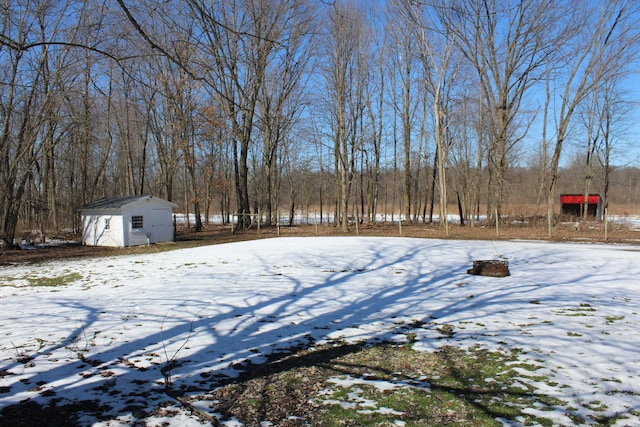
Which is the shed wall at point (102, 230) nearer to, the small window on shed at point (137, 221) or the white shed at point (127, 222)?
the white shed at point (127, 222)

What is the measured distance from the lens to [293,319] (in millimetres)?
6906

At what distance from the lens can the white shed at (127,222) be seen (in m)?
21.9

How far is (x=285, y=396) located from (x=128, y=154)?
35.5 m

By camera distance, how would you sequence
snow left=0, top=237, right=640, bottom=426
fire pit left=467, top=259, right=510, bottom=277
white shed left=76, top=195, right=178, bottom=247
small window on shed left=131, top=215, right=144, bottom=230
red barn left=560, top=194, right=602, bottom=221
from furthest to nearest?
1. red barn left=560, top=194, right=602, bottom=221
2. small window on shed left=131, top=215, right=144, bottom=230
3. white shed left=76, top=195, right=178, bottom=247
4. fire pit left=467, top=259, right=510, bottom=277
5. snow left=0, top=237, right=640, bottom=426

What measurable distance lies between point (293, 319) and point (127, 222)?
59.1ft

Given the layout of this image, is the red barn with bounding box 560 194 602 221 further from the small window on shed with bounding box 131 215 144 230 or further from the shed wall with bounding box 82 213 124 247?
the shed wall with bounding box 82 213 124 247

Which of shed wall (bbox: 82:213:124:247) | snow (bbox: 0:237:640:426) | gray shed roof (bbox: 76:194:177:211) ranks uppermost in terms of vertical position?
gray shed roof (bbox: 76:194:177:211)

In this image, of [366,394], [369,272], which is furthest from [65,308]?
[369,272]

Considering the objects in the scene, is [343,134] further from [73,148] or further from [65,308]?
[73,148]

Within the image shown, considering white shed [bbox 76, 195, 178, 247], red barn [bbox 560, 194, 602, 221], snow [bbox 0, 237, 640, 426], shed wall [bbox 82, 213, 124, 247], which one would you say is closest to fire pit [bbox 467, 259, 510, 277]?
snow [bbox 0, 237, 640, 426]

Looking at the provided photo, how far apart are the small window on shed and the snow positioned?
8.98 metres

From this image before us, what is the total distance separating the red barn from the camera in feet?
113

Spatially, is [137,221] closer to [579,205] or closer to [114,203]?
[114,203]

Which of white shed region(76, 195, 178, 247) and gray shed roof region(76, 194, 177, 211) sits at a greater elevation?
gray shed roof region(76, 194, 177, 211)
